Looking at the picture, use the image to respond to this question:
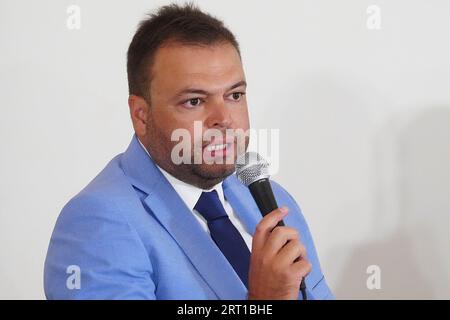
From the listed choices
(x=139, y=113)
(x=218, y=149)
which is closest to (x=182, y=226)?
(x=218, y=149)

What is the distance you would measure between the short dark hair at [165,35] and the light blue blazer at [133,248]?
18 centimetres

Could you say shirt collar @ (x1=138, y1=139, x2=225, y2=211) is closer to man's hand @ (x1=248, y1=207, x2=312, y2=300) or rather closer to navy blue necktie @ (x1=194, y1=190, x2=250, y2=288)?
navy blue necktie @ (x1=194, y1=190, x2=250, y2=288)

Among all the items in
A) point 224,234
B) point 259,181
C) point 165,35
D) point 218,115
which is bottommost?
point 224,234

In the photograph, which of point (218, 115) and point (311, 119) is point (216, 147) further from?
point (311, 119)

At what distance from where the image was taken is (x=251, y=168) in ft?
3.57

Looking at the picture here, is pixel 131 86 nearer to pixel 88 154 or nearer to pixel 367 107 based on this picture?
pixel 88 154

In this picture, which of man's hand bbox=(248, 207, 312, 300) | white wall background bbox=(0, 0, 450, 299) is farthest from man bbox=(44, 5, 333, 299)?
white wall background bbox=(0, 0, 450, 299)

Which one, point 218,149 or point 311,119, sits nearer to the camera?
point 218,149

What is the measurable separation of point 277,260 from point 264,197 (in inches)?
4.6

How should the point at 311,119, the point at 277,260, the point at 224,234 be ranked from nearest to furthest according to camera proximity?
the point at 277,260 → the point at 224,234 → the point at 311,119

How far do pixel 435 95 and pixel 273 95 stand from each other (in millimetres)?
466

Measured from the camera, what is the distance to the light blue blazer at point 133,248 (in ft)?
3.49

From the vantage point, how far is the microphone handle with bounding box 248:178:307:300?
3.46 ft

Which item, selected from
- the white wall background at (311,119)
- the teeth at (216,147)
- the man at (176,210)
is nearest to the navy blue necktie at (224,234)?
the man at (176,210)
